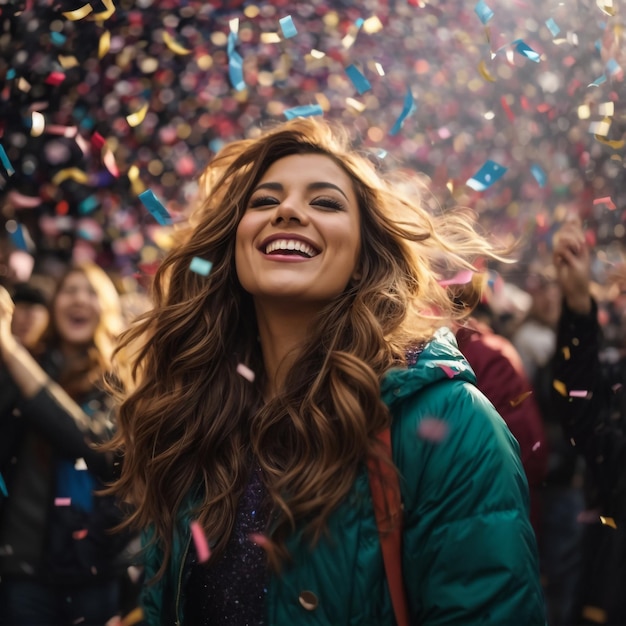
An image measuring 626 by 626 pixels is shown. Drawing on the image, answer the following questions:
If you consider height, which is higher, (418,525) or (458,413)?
(458,413)

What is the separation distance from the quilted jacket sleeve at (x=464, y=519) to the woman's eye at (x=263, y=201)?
75 cm

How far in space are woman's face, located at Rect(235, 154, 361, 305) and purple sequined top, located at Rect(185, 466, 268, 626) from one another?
544mm

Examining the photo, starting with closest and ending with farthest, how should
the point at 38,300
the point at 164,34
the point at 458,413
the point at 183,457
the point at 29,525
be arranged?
the point at 458,413, the point at 183,457, the point at 29,525, the point at 38,300, the point at 164,34

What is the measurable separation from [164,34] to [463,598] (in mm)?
4602

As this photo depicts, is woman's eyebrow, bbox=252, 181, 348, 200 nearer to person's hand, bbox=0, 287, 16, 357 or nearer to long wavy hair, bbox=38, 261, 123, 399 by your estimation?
long wavy hair, bbox=38, 261, 123, 399

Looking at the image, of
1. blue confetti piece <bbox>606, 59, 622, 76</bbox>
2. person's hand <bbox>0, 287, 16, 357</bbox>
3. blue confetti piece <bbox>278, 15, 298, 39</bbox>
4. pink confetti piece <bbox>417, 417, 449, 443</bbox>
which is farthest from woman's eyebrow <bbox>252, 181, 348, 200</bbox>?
blue confetti piece <bbox>606, 59, 622, 76</bbox>

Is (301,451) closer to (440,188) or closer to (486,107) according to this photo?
(440,188)

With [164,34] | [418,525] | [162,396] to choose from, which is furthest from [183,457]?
[164,34]

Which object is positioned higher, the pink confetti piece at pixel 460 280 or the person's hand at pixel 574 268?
the pink confetti piece at pixel 460 280

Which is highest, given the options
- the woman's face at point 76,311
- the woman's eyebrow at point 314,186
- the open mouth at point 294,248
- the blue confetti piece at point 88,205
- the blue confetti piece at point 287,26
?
the blue confetti piece at point 287,26

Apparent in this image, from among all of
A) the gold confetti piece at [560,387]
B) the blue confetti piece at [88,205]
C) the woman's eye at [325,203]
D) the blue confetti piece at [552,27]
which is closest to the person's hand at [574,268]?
the gold confetti piece at [560,387]

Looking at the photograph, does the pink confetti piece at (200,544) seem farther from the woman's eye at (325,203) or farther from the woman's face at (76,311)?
the woman's face at (76,311)

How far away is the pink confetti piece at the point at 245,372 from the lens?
7.49 ft

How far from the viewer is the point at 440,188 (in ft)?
24.3
